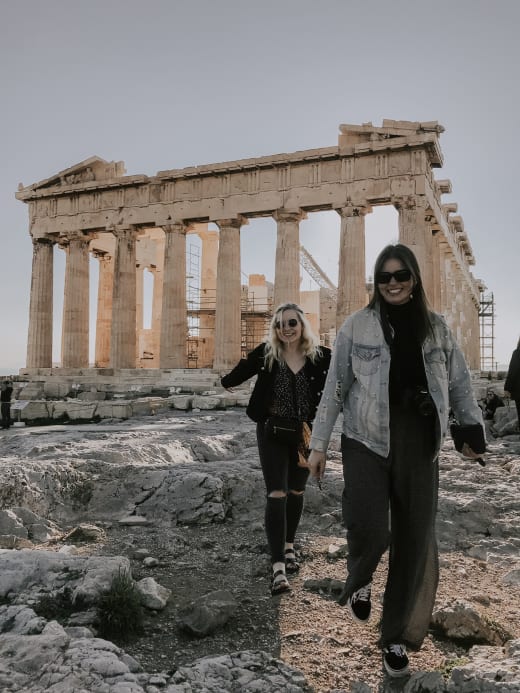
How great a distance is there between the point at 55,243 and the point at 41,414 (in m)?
15.3

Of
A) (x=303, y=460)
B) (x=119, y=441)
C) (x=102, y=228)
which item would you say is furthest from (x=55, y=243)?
(x=303, y=460)

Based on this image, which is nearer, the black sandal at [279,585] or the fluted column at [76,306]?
the black sandal at [279,585]

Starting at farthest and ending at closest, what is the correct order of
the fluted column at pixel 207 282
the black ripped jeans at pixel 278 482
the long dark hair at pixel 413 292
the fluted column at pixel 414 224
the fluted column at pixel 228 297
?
the fluted column at pixel 207 282 < the fluted column at pixel 228 297 < the fluted column at pixel 414 224 < the black ripped jeans at pixel 278 482 < the long dark hair at pixel 413 292

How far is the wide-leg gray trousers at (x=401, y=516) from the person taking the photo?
270 centimetres

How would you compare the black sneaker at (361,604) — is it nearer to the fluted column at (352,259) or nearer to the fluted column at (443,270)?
the fluted column at (352,259)

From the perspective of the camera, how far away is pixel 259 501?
5.82m

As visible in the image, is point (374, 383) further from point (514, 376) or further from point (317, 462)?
Answer: point (514, 376)

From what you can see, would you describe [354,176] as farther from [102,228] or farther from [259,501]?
[259,501]

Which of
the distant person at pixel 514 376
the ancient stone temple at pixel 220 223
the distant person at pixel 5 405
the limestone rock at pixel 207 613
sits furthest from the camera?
the ancient stone temple at pixel 220 223

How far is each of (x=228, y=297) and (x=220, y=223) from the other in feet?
9.21

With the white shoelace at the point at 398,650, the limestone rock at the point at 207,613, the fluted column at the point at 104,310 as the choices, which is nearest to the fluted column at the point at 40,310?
the fluted column at the point at 104,310

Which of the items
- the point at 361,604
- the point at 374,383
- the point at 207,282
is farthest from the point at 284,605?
the point at 207,282

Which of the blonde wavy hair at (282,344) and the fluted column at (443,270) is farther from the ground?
the fluted column at (443,270)

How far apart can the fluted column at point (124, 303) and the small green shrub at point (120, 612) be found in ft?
70.0
